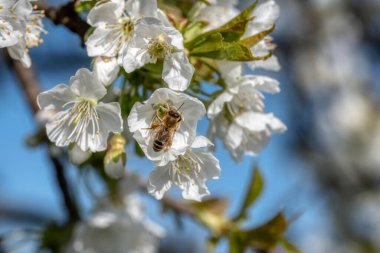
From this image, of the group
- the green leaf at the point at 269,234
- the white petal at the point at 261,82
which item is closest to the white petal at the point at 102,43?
the white petal at the point at 261,82

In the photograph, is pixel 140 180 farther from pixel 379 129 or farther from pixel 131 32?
pixel 379 129

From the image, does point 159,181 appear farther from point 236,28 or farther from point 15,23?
point 15,23

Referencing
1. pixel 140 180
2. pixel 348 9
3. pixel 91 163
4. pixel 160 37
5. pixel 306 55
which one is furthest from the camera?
pixel 348 9

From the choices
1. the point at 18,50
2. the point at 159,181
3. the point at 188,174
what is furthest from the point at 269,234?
the point at 18,50

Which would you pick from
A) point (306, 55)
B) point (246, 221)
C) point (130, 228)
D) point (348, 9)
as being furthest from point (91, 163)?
point (348, 9)

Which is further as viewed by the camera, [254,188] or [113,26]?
[254,188]

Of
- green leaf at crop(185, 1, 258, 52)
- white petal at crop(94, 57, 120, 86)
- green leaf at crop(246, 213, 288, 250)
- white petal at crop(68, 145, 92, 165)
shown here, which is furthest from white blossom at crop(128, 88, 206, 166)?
green leaf at crop(246, 213, 288, 250)
